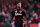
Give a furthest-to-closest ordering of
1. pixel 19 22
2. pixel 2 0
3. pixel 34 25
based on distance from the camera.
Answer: pixel 2 0
pixel 34 25
pixel 19 22

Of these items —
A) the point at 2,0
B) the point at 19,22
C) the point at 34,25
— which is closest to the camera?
the point at 19,22

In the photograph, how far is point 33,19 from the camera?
8.46 ft

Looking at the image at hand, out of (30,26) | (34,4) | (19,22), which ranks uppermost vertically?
(34,4)

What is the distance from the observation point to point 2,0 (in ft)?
9.02

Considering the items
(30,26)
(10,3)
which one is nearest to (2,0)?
(10,3)

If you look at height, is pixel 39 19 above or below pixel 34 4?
below

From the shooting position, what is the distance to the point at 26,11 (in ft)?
8.51

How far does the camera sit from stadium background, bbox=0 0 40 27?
101 inches

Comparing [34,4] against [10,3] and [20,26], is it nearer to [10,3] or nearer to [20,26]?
[10,3]

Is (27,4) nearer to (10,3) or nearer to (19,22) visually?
(10,3)

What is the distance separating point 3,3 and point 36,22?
1.25 metres

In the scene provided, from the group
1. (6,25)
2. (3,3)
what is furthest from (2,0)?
(6,25)

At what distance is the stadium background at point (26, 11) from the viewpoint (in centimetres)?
257

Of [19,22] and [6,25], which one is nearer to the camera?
[19,22]
